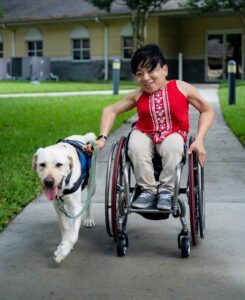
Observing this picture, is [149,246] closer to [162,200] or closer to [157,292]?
[162,200]

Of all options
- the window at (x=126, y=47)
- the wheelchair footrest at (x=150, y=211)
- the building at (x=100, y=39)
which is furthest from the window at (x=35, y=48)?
the wheelchair footrest at (x=150, y=211)

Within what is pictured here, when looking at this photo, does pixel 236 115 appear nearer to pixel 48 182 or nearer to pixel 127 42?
pixel 48 182

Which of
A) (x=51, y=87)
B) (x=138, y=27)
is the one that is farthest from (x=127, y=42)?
(x=51, y=87)

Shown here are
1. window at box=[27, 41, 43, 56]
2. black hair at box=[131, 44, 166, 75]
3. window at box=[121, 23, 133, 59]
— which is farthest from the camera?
window at box=[27, 41, 43, 56]

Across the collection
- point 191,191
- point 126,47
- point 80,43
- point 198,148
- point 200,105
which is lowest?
point 191,191

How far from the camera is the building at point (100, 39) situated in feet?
110

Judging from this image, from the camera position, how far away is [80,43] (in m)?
37.8

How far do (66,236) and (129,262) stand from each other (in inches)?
18.8

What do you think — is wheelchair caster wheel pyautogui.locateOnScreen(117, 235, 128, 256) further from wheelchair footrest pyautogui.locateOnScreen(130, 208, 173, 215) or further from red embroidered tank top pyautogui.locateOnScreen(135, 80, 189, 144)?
red embroidered tank top pyautogui.locateOnScreen(135, 80, 189, 144)

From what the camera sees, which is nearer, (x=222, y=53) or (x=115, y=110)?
(x=115, y=110)

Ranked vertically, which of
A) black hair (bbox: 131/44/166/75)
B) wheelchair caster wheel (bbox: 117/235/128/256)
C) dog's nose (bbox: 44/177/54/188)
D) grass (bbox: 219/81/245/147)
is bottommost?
grass (bbox: 219/81/245/147)

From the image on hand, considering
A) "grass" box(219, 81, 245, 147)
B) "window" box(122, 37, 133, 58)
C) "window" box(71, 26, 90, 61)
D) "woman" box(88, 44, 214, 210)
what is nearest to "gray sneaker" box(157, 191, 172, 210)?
"woman" box(88, 44, 214, 210)

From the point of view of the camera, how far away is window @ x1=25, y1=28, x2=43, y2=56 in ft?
128

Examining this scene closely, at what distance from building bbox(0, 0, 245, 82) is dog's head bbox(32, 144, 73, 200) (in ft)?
91.4
